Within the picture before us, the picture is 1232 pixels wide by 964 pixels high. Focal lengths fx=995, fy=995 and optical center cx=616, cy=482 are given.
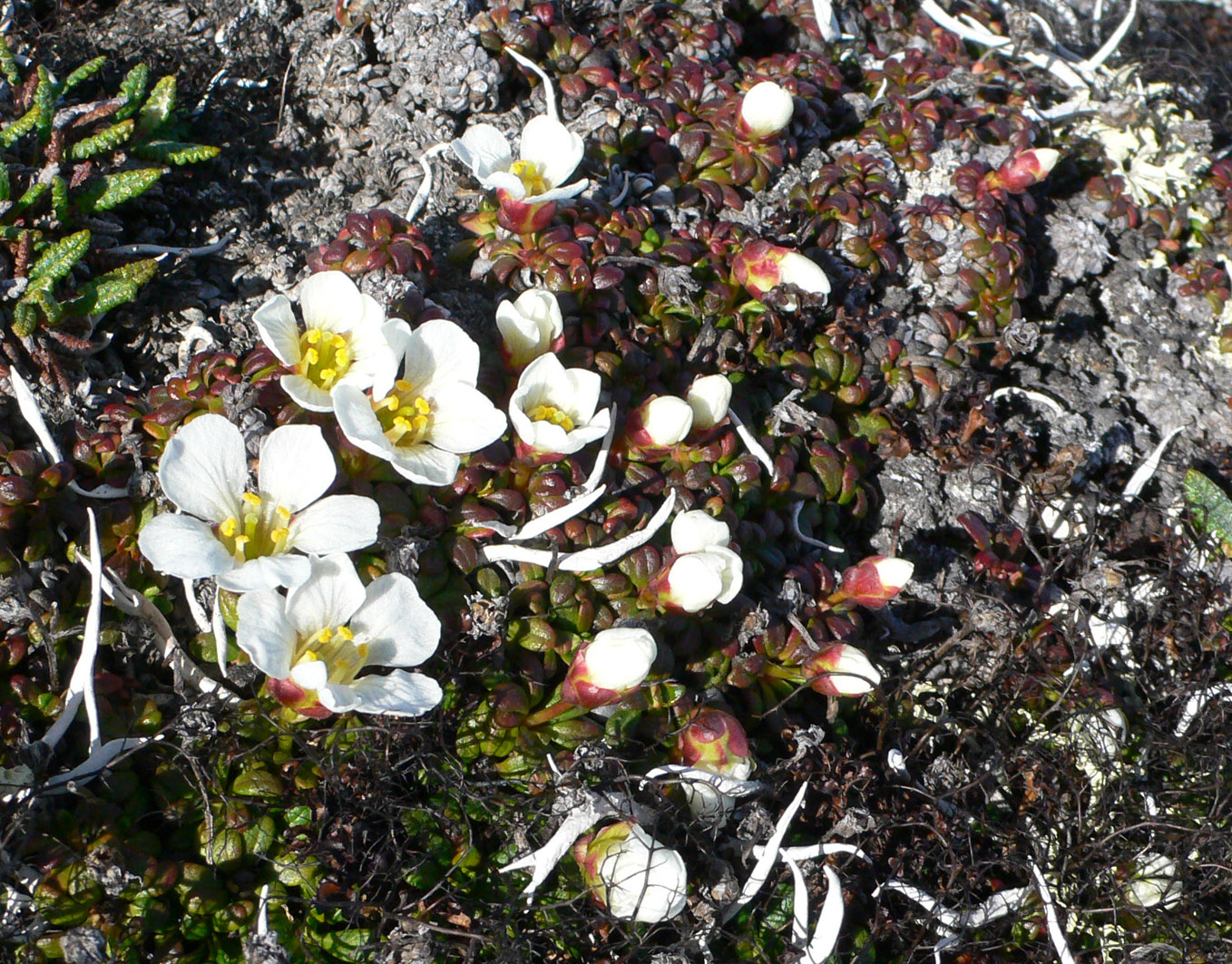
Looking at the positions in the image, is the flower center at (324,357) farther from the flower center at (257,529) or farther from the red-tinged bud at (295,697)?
the red-tinged bud at (295,697)

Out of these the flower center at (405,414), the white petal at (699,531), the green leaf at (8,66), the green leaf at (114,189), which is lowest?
the white petal at (699,531)

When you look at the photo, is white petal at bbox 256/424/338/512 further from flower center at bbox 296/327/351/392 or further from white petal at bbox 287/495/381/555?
flower center at bbox 296/327/351/392

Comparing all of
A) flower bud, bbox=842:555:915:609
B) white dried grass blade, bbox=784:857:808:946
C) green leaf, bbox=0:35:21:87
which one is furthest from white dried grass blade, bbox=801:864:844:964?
green leaf, bbox=0:35:21:87

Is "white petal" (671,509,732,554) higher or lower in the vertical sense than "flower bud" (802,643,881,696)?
higher

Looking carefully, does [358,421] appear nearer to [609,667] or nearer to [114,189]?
[609,667]

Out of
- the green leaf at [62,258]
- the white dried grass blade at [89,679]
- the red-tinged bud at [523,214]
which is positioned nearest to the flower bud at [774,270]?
the red-tinged bud at [523,214]

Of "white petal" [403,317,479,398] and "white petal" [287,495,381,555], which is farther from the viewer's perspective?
"white petal" [403,317,479,398]
